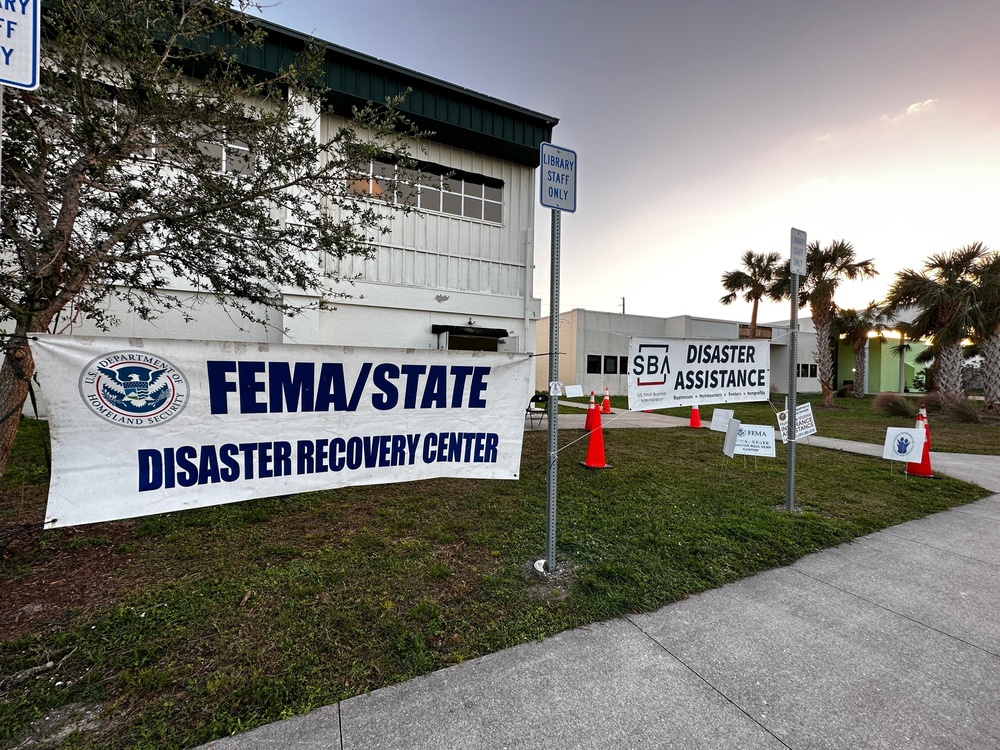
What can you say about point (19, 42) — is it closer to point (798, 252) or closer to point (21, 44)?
point (21, 44)

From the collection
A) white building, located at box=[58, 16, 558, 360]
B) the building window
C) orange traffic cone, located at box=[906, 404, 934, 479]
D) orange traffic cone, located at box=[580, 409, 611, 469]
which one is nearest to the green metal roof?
white building, located at box=[58, 16, 558, 360]

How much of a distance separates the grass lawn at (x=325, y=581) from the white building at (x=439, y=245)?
5431mm

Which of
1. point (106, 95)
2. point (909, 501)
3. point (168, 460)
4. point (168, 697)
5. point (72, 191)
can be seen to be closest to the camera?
point (168, 697)

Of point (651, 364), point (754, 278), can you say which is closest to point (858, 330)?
point (754, 278)

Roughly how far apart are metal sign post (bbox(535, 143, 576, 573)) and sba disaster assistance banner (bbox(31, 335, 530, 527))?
366 mm

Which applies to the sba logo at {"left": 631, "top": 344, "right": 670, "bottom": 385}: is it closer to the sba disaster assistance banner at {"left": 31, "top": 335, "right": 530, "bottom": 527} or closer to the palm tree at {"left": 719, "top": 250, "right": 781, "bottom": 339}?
the sba disaster assistance banner at {"left": 31, "top": 335, "right": 530, "bottom": 527}

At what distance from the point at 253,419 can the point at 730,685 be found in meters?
3.16

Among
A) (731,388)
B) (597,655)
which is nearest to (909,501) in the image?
(731,388)

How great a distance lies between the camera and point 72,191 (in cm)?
339

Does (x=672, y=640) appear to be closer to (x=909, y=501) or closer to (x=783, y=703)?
(x=783, y=703)

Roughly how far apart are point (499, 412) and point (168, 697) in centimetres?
247

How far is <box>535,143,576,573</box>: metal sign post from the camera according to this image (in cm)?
330

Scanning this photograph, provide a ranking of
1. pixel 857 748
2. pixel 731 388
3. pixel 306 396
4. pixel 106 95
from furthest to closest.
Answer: pixel 731 388 < pixel 106 95 < pixel 306 396 < pixel 857 748

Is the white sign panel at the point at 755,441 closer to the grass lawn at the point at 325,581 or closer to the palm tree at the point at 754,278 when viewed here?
the grass lawn at the point at 325,581
